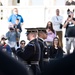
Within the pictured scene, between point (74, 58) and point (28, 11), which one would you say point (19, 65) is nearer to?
point (74, 58)

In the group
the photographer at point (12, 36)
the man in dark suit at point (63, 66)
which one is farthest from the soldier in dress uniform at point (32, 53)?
the photographer at point (12, 36)

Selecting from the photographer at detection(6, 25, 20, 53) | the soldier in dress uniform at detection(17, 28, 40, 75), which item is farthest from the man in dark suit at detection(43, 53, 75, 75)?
the photographer at detection(6, 25, 20, 53)

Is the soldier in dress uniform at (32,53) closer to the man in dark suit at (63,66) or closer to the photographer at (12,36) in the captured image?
the man in dark suit at (63,66)

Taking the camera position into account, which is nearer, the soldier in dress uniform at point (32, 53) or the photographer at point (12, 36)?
the soldier in dress uniform at point (32, 53)

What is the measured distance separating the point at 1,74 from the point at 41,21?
19015 millimetres

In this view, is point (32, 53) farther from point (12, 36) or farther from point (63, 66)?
point (12, 36)

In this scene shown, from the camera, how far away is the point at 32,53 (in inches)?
341

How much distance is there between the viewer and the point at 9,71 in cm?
239

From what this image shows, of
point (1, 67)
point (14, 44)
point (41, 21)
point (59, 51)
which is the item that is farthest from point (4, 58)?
point (41, 21)

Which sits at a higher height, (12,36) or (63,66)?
Result: (63,66)

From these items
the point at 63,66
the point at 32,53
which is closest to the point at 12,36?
the point at 32,53

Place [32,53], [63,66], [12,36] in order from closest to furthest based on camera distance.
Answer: [63,66], [32,53], [12,36]

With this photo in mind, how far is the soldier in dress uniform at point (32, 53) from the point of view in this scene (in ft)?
28.3

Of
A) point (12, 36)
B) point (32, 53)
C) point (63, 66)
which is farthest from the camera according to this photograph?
point (12, 36)
